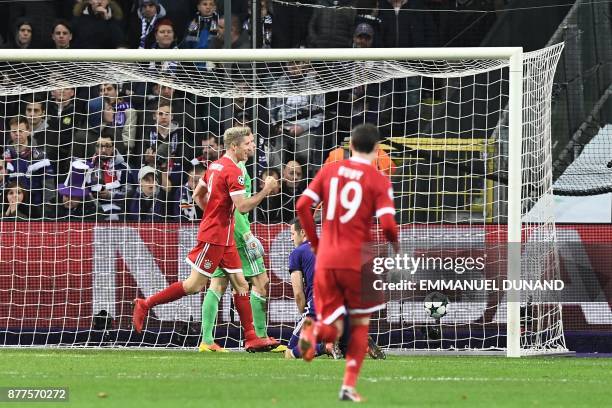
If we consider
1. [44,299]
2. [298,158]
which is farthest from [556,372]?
[44,299]

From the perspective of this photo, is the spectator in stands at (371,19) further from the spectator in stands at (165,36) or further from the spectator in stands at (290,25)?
the spectator in stands at (165,36)

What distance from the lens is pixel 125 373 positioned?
10.9m

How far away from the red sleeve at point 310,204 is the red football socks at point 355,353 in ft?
2.43

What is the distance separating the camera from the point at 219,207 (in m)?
13.9

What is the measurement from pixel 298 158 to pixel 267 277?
1660 mm

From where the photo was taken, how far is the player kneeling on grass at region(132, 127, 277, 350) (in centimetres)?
1380

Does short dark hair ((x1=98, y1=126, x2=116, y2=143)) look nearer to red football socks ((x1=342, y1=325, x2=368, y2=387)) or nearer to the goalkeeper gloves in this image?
the goalkeeper gloves

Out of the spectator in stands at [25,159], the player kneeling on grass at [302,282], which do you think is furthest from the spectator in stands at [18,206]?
the player kneeling on grass at [302,282]

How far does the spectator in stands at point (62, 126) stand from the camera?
16203 millimetres

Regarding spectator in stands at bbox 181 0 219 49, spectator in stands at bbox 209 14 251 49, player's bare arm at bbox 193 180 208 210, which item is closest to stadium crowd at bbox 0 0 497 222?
spectator in stands at bbox 209 14 251 49

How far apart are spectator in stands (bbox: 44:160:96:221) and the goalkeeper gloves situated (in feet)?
7.90

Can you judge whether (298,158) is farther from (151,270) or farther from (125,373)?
(125,373)

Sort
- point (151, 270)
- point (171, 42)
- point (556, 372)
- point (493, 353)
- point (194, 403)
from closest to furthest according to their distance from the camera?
point (194, 403)
point (556, 372)
point (493, 353)
point (151, 270)
point (171, 42)

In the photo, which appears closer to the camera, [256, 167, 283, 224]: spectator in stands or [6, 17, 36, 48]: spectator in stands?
[256, 167, 283, 224]: spectator in stands
